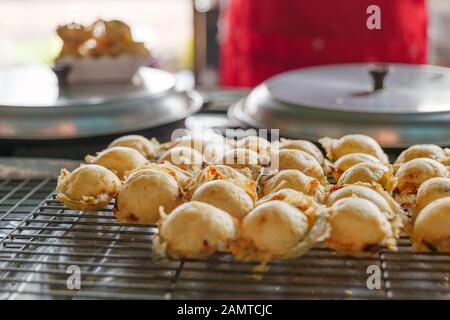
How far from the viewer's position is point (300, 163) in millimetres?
1403

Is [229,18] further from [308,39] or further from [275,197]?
[275,197]

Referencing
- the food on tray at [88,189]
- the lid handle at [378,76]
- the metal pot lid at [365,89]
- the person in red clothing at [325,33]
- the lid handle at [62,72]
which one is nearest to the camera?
the food on tray at [88,189]

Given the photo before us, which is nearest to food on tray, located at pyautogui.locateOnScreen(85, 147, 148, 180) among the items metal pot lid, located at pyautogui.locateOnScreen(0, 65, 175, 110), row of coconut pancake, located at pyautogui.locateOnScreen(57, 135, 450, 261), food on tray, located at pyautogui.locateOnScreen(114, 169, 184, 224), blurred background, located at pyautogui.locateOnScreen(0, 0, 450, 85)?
row of coconut pancake, located at pyautogui.locateOnScreen(57, 135, 450, 261)

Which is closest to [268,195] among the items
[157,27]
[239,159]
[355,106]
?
[239,159]

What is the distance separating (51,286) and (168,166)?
37cm

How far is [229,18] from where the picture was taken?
3516mm

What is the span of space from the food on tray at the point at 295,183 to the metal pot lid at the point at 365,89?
2.06 ft

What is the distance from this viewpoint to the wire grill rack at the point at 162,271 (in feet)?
3.34

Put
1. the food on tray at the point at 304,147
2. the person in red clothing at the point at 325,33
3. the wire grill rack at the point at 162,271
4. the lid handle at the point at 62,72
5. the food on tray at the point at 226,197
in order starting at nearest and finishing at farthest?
the wire grill rack at the point at 162,271 < the food on tray at the point at 226,197 < the food on tray at the point at 304,147 < the lid handle at the point at 62,72 < the person in red clothing at the point at 325,33

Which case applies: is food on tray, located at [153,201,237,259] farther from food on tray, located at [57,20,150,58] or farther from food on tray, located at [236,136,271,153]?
food on tray, located at [57,20,150,58]

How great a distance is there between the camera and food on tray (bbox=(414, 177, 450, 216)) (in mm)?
1207

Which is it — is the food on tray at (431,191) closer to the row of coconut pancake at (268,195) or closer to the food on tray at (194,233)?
the row of coconut pancake at (268,195)

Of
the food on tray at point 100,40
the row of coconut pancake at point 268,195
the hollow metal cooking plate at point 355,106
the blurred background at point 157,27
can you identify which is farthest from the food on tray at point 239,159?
the blurred background at point 157,27

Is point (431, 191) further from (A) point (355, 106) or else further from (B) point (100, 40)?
(B) point (100, 40)
